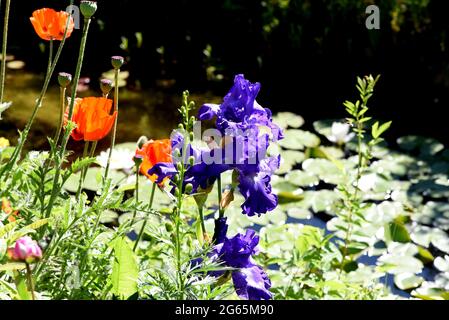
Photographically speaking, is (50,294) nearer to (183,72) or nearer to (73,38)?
(183,72)

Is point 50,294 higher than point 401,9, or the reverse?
point 401,9

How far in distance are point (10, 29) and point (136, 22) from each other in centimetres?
72

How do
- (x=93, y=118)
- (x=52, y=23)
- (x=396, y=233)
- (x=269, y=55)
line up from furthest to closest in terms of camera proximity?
(x=269, y=55), (x=396, y=233), (x=52, y=23), (x=93, y=118)

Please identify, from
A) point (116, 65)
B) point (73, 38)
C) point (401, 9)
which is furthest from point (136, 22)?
point (116, 65)

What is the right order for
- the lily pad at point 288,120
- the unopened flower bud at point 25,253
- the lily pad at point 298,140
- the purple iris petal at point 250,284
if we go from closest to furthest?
1. the unopened flower bud at point 25,253
2. the purple iris petal at point 250,284
3. the lily pad at point 298,140
4. the lily pad at point 288,120

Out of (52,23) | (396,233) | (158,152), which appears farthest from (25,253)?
(396,233)

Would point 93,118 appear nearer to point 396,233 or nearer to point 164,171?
point 164,171

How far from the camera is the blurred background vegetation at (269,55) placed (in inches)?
138

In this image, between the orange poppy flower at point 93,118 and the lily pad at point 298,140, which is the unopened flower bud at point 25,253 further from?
the lily pad at point 298,140

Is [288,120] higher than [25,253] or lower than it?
lower

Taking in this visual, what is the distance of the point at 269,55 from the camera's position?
3826mm

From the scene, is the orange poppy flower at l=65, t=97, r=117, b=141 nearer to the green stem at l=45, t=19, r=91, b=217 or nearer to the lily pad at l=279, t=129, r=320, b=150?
the green stem at l=45, t=19, r=91, b=217

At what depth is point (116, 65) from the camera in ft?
4.24

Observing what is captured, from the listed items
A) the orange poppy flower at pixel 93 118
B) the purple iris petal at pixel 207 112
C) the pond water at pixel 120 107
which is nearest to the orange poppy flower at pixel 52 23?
the orange poppy flower at pixel 93 118
